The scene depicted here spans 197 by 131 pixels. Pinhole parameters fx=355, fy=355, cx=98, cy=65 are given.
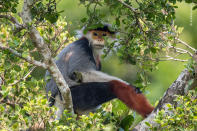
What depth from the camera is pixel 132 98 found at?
3682 mm

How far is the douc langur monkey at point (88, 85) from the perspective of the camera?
→ 3.71 metres

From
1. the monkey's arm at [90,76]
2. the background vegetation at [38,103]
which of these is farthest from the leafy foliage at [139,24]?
the monkey's arm at [90,76]

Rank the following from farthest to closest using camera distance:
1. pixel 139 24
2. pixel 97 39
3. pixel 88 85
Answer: pixel 97 39 < pixel 88 85 < pixel 139 24

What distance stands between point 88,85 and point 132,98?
0.69 m

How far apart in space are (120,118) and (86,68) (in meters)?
1.18

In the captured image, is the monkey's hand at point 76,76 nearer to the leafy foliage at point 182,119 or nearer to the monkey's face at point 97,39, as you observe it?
the monkey's face at point 97,39

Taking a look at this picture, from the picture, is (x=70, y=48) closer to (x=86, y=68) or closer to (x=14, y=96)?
(x=86, y=68)

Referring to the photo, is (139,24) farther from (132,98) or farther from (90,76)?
(90,76)

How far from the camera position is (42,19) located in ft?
9.64

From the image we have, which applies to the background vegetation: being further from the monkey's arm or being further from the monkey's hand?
the monkey's hand

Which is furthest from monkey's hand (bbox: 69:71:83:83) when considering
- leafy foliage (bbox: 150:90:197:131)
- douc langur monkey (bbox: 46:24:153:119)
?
leafy foliage (bbox: 150:90:197:131)

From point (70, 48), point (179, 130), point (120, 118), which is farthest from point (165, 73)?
point (179, 130)

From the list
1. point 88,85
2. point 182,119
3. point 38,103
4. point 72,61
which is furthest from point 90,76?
point 182,119

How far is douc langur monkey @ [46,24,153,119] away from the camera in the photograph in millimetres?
3705
